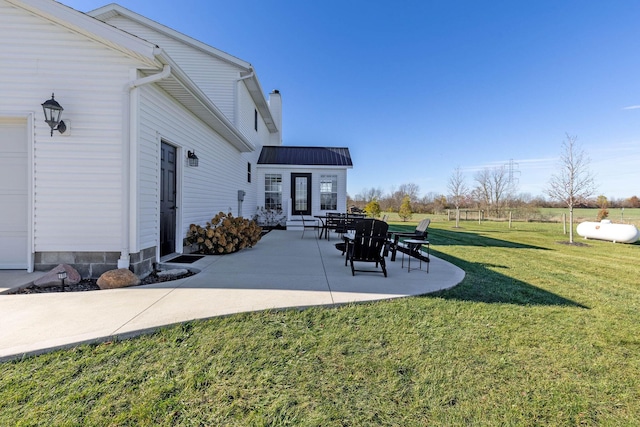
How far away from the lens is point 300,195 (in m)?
12.5

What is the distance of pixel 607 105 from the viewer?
1308 cm

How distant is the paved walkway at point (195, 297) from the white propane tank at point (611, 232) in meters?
10.8

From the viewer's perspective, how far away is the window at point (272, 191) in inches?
→ 498

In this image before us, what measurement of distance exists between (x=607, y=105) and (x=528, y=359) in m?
17.1

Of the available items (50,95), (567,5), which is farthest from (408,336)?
(567,5)

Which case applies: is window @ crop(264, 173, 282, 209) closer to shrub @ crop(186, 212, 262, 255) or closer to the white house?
shrub @ crop(186, 212, 262, 255)

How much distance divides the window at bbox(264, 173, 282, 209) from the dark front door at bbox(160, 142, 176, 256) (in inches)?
273

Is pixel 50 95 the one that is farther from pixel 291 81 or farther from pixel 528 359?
pixel 291 81

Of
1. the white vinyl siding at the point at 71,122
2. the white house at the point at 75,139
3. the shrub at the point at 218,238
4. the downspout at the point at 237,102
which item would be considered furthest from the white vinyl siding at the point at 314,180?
the white vinyl siding at the point at 71,122

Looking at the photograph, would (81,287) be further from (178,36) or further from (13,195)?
(178,36)

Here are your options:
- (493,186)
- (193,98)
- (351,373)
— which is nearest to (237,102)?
(193,98)

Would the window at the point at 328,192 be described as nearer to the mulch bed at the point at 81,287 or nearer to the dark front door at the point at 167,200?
the dark front door at the point at 167,200

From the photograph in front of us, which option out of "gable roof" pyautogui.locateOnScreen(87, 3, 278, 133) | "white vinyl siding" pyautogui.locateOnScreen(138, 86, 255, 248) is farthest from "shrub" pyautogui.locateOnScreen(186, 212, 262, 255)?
"gable roof" pyautogui.locateOnScreen(87, 3, 278, 133)

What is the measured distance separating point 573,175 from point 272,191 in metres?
13.0
